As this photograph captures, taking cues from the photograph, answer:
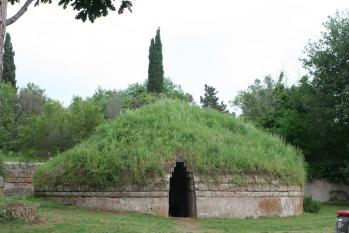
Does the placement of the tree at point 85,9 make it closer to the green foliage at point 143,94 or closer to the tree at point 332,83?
the tree at point 332,83

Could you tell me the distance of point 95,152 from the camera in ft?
52.4

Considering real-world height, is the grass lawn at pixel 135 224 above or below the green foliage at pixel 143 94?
below

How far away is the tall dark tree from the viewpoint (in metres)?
40.0

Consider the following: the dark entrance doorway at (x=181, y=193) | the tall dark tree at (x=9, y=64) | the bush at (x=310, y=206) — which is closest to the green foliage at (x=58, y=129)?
the tall dark tree at (x=9, y=64)

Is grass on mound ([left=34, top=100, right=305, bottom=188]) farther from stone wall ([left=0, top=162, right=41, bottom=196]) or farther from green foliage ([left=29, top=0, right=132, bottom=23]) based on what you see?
green foliage ([left=29, top=0, right=132, bottom=23])

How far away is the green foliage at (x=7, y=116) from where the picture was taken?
3838 cm

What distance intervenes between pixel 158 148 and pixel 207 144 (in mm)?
1612

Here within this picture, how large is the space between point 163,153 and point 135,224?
360cm

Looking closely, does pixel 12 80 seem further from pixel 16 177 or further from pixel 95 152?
pixel 95 152

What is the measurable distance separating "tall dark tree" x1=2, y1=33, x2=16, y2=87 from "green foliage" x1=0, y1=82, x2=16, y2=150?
1005 millimetres

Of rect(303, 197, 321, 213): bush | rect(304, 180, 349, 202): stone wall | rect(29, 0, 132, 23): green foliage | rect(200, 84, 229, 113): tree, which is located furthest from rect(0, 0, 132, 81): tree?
rect(200, 84, 229, 113): tree

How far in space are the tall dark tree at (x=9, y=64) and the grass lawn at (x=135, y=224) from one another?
2606cm

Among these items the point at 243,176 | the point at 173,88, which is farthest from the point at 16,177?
the point at 173,88

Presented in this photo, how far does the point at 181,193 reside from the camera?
62.5 ft
